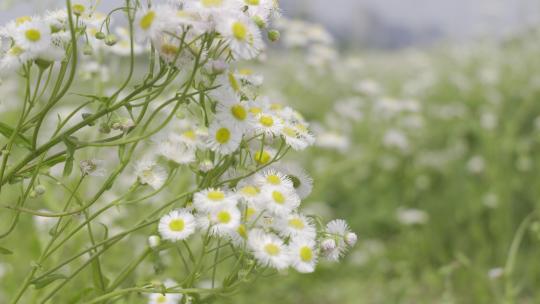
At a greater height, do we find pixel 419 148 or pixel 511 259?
pixel 419 148

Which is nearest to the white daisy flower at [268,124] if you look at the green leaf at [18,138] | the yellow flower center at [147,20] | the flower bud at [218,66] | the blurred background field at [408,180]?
the flower bud at [218,66]

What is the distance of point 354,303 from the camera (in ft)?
8.55

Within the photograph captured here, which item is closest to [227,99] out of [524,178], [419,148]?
[524,178]

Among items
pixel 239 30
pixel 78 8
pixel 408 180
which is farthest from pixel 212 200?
pixel 408 180

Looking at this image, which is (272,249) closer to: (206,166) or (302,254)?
(302,254)

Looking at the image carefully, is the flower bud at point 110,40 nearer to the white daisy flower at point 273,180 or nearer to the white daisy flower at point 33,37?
the white daisy flower at point 33,37

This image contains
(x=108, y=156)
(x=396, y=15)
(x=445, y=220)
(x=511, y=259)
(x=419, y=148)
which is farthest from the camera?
(x=396, y=15)

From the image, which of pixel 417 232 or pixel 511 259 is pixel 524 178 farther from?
pixel 511 259

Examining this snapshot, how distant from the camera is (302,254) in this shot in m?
0.87

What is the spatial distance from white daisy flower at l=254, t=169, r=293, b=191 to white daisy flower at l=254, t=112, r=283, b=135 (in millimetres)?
59

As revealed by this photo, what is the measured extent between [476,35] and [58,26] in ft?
21.9

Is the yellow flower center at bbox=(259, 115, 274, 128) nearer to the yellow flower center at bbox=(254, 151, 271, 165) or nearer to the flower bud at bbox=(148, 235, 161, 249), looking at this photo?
the yellow flower center at bbox=(254, 151, 271, 165)

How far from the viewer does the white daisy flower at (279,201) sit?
872mm

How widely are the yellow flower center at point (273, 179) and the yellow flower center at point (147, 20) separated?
0.27 m
